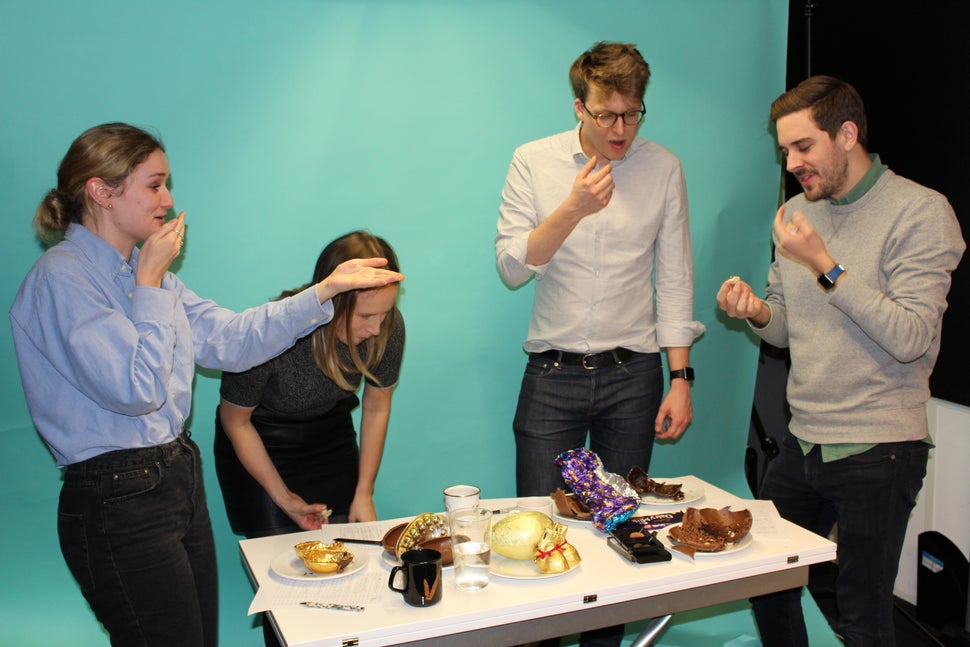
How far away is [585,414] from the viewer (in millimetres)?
2627

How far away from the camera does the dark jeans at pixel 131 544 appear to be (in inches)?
65.1

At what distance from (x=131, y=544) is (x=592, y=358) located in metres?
1.46

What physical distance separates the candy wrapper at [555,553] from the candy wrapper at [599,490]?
0.62 feet

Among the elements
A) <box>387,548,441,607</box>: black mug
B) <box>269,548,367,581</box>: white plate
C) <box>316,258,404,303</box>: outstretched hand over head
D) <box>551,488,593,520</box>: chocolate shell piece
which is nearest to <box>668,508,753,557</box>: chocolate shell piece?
<box>551,488,593,520</box>: chocolate shell piece

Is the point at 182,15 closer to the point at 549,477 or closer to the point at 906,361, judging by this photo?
the point at 549,477

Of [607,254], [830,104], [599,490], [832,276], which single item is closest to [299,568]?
[599,490]

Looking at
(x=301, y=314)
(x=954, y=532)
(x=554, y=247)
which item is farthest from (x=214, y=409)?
(x=954, y=532)

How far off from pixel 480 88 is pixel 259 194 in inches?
35.3

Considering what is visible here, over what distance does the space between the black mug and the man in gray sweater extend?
123cm

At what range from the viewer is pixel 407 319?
9.80 feet

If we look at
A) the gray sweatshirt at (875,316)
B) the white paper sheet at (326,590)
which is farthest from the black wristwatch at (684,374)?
the white paper sheet at (326,590)

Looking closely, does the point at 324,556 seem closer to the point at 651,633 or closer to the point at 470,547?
the point at 470,547

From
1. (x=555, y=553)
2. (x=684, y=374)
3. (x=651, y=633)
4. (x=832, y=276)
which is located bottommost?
(x=651, y=633)

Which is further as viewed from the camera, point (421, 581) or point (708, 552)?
point (708, 552)
